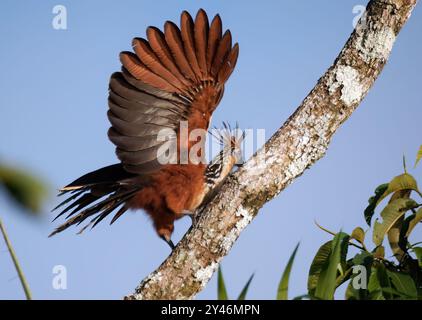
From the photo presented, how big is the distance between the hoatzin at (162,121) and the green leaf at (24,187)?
74 cm

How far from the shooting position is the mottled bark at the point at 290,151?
280 cm

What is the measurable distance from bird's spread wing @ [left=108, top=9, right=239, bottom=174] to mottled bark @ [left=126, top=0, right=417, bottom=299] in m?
0.83

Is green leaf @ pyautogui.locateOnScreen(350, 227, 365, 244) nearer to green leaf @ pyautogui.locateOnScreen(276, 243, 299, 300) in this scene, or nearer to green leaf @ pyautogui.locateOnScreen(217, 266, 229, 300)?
green leaf @ pyautogui.locateOnScreen(276, 243, 299, 300)

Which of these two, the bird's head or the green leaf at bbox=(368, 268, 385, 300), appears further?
the bird's head

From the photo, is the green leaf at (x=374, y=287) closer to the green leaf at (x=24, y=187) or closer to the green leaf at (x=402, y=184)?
the green leaf at (x=402, y=184)

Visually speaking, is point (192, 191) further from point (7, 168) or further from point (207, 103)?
point (7, 168)

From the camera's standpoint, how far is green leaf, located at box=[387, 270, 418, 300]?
2.31 metres

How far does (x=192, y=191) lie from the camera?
3.87m

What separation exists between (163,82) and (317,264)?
1518 millimetres

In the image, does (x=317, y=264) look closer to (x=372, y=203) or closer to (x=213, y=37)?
(x=372, y=203)

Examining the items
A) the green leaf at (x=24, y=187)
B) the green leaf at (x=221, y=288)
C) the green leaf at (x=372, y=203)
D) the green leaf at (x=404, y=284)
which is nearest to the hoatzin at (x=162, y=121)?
the green leaf at (x=24, y=187)

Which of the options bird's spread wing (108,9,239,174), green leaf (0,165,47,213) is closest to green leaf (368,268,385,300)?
green leaf (0,165,47,213)
